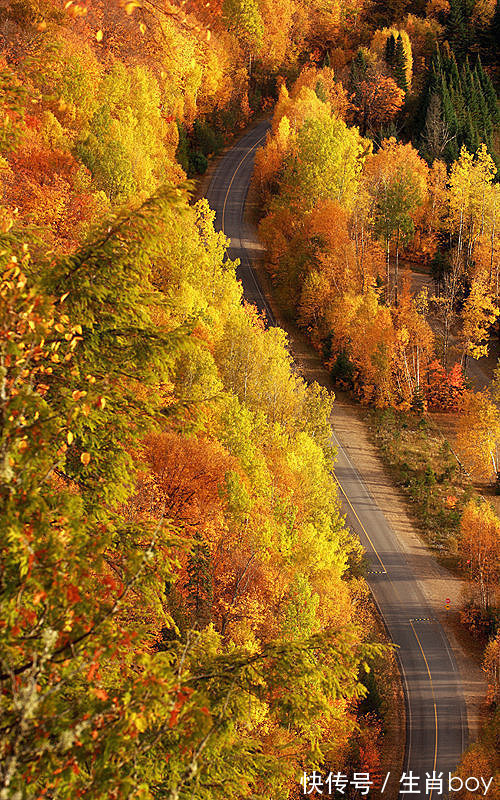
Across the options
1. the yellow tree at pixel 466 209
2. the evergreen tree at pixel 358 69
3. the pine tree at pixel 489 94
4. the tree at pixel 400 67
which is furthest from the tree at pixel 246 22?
the yellow tree at pixel 466 209

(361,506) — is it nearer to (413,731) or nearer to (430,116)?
(413,731)

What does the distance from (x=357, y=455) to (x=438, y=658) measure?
17.9 meters

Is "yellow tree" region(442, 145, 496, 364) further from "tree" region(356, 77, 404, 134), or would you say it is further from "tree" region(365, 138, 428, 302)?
"tree" region(356, 77, 404, 134)

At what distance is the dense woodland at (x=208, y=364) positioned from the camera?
6.28 meters

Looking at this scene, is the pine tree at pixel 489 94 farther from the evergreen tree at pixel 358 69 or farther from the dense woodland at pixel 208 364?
A: the evergreen tree at pixel 358 69

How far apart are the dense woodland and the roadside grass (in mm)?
1782

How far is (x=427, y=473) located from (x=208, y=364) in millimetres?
25141

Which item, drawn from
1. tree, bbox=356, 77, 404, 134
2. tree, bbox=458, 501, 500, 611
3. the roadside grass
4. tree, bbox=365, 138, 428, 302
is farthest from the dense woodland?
the roadside grass

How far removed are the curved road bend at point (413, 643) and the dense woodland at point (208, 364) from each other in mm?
2080

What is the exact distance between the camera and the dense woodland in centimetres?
628

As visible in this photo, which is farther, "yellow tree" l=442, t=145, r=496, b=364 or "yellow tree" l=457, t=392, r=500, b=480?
"yellow tree" l=442, t=145, r=496, b=364

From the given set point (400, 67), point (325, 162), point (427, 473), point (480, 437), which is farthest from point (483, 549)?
point (400, 67)

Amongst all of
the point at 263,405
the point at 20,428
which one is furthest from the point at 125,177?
→ the point at 20,428

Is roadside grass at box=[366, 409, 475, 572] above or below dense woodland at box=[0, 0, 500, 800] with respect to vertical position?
below
